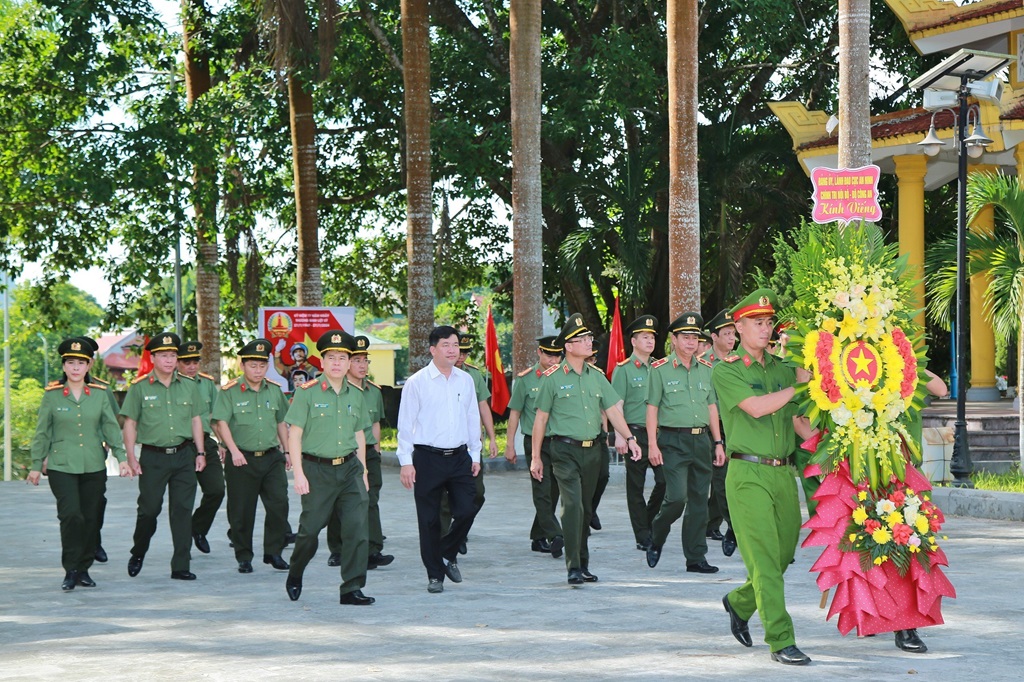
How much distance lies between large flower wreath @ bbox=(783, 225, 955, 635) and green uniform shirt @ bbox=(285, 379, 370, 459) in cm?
346

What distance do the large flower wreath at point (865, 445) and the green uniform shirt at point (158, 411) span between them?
223 inches

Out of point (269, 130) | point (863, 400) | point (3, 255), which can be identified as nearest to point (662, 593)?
point (863, 400)

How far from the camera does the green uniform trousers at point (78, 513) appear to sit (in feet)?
34.4

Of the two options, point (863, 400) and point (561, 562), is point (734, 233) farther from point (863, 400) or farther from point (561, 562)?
point (863, 400)

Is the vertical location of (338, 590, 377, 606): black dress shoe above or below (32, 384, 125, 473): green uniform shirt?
below

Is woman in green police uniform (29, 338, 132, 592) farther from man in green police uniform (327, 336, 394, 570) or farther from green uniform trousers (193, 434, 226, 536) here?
man in green police uniform (327, 336, 394, 570)

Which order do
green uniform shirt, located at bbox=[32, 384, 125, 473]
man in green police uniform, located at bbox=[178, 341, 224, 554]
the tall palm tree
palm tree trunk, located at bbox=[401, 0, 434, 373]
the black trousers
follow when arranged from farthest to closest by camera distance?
palm tree trunk, located at bbox=[401, 0, 434, 373] < the tall palm tree < man in green police uniform, located at bbox=[178, 341, 224, 554] < green uniform shirt, located at bbox=[32, 384, 125, 473] < the black trousers

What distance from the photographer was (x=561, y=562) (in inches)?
447

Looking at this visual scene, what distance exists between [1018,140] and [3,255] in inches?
773

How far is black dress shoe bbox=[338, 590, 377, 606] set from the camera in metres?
9.41

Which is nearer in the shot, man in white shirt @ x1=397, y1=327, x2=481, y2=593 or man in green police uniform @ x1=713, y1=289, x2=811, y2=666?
man in green police uniform @ x1=713, y1=289, x2=811, y2=666

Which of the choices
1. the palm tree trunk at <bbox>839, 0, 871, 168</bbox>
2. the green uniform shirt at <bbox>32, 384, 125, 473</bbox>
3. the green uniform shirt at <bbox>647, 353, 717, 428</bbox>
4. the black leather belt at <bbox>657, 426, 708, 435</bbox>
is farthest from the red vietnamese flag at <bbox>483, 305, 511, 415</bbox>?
the green uniform shirt at <bbox>32, 384, 125, 473</bbox>

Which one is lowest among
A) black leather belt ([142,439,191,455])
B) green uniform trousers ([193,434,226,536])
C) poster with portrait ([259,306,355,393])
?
green uniform trousers ([193,434,226,536])

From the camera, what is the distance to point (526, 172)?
2039 centimetres
